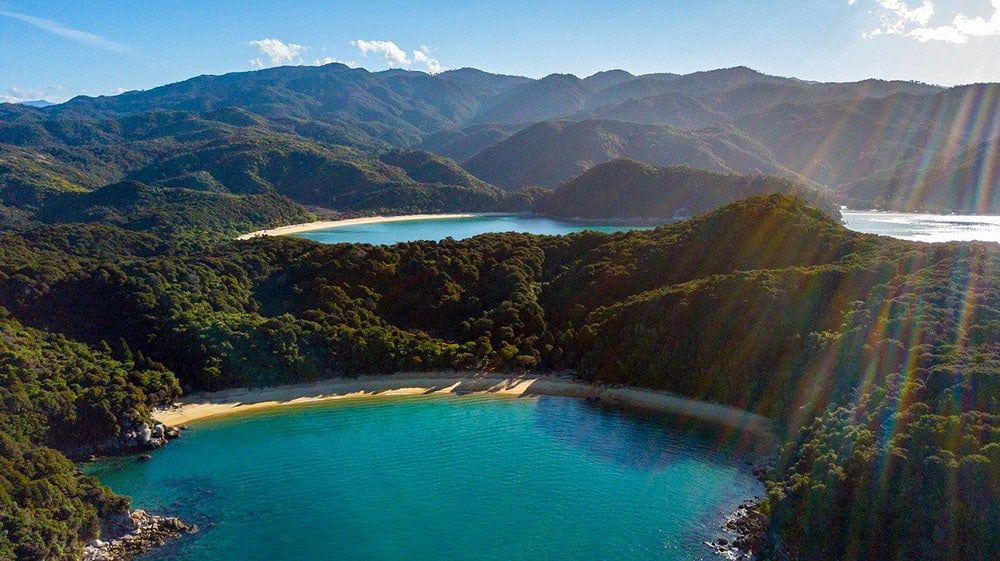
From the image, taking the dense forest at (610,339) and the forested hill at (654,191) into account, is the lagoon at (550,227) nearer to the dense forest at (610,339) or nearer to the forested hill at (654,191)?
the forested hill at (654,191)

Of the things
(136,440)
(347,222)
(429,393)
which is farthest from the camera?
(347,222)

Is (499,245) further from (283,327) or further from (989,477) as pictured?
(989,477)

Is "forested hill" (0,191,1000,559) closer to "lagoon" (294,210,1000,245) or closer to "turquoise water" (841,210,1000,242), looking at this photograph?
"turquoise water" (841,210,1000,242)

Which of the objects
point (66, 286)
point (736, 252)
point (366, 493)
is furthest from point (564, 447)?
point (66, 286)

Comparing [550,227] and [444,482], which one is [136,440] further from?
[550,227]

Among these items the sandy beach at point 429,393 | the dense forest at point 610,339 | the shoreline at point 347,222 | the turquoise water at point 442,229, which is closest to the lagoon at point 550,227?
the turquoise water at point 442,229

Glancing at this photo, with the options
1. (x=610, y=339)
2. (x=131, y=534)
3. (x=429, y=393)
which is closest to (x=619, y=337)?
(x=610, y=339)
